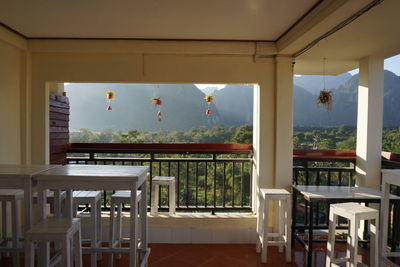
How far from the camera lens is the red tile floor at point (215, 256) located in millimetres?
3049

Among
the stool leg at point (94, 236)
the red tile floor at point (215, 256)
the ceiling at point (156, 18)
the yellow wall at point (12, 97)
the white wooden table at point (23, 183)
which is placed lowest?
the red tile floor at point (215, 256)

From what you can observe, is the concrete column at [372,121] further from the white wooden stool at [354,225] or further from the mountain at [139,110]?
the mountain at [139,110]

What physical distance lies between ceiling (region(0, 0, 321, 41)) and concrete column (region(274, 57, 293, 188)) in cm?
45

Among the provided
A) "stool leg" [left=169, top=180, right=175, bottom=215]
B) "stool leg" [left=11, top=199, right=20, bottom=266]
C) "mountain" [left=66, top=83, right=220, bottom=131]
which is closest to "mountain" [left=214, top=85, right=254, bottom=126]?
"mountain" [left=66, top=83, right=220, bottom=131]

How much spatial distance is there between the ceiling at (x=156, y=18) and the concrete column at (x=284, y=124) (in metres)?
0.45

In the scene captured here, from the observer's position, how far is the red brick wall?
3.82m

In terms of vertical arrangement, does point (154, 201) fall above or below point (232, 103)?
below

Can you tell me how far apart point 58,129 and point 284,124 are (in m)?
3.18

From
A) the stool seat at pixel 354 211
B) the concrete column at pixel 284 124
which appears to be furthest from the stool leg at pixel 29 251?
the concrete column at pixel 284 124

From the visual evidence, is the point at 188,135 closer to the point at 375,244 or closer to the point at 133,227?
the point at 375,244

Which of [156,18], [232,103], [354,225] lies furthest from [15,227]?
[232,103]

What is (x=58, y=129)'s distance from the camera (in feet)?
13.2

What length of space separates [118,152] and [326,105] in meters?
2.87

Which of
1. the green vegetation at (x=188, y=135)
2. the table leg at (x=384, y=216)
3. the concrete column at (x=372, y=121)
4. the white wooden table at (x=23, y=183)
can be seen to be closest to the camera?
the white wooden table at (x=23, y=183)
